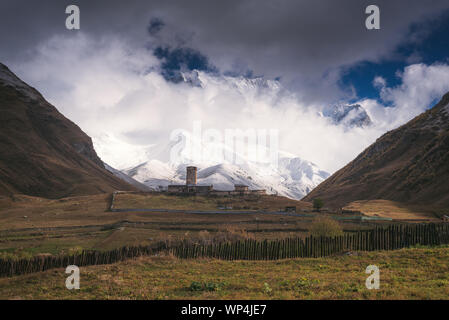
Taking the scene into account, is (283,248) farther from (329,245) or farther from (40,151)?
(40,151)

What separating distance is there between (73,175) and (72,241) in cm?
8649

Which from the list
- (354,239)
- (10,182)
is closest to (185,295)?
(354,239)

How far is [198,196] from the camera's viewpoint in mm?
94375

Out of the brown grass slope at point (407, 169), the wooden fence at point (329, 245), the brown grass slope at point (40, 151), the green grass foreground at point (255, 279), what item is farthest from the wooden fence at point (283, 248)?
the brown grass slope at point (40, 151)

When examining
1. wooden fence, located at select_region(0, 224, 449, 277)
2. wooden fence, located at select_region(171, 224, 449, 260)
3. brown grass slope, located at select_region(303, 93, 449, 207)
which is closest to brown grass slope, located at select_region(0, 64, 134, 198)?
wooden fence, located at select_region(0, 224, 449, 277)

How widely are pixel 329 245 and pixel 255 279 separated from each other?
28.3 feet

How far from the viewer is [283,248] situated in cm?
2367

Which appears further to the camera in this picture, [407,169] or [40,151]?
[40,151]

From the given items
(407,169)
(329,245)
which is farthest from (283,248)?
(407,169)

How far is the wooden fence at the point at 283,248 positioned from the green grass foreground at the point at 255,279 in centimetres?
150

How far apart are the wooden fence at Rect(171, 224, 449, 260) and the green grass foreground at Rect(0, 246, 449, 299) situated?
1478mm

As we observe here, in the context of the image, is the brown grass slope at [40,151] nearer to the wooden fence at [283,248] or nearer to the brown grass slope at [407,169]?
the wooden fence at [283,248]

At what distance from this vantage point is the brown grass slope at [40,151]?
113m

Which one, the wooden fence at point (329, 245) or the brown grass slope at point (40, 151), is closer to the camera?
the wooden fence at point (329, 245)
